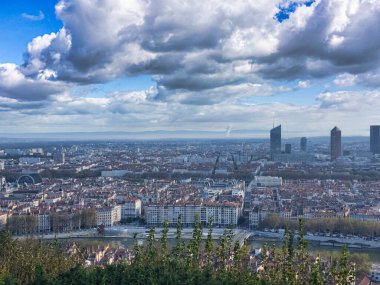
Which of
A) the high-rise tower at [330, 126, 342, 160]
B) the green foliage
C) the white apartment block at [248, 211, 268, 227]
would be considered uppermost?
the high-rise tower at [330, 126, 342, 160]

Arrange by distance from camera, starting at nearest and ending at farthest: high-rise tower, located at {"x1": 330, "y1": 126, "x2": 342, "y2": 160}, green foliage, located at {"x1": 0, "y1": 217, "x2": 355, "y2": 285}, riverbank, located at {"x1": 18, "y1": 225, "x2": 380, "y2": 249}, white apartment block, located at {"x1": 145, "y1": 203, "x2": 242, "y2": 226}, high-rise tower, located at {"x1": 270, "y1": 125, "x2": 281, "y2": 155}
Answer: green foliage, located at {"x1": 0, "y1": 217, "x2": 355, "y2": 285}, riverbank, located at {"x1": 18, "y1": 225, "x2": 380, "y2": 249}, white apartment block, located at {"x1": 145, "y1": 203, "x2": 242, "y2": 226}, high-rise tower, located at {"x1": 330, "y1": 126, "x2": 342, "y2": 160}, high-rise tower, located at {"x1": 270, "y1": 125, "x2": 281, "y2": 155}

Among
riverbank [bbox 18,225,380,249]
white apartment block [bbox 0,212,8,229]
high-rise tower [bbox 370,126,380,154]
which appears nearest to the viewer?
riverbank [bbox 18,225,380,249]

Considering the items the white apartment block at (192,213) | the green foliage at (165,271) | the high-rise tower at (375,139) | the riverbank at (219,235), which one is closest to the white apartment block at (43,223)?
the riverbank at (219,235)

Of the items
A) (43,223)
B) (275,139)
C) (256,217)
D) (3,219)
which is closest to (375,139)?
(275,139)

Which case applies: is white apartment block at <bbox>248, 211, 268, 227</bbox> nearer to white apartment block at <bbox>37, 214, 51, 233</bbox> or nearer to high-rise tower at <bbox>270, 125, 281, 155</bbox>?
white apartment block at <bbox>37, 214, 51, 233</bbox>

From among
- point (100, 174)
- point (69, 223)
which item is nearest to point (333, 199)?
point (69, 223)

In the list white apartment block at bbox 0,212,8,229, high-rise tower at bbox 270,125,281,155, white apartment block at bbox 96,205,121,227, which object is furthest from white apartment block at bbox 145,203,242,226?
high-rise tower at bbox 270,125,281,155

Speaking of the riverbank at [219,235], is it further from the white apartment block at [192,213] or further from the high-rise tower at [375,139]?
the high-rise tower at [375,139]
